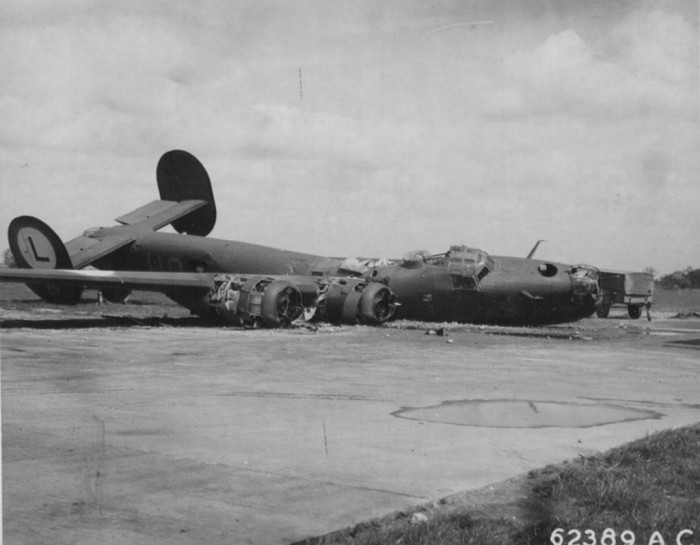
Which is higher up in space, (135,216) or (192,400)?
(135,216)

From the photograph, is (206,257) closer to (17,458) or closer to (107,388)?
(107,388)

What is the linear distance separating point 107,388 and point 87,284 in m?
11.4

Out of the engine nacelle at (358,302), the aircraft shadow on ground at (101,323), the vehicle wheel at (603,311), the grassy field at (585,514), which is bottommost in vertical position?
the vehicle wheel at (603,311)

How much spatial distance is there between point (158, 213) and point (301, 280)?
27.8 feet

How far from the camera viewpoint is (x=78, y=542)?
3.88 m

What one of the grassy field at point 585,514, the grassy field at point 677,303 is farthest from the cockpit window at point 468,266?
the grassy field at point 677,303

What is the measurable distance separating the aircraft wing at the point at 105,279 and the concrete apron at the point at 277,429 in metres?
5.02

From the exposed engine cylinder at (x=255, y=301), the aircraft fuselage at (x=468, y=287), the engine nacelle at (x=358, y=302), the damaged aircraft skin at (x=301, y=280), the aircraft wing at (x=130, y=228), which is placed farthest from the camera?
the aircraft wing at (x=130, y=228)

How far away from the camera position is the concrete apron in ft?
14.5

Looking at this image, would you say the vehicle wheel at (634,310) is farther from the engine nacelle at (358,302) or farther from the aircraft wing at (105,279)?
the aircraft wing at (105,279)

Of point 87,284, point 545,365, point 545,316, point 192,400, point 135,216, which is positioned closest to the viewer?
point 192,400

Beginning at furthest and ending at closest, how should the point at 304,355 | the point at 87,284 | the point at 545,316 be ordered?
the point at 545,316 < the point at 87,284 < the point at 304,355

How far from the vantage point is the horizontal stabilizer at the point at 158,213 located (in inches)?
1075

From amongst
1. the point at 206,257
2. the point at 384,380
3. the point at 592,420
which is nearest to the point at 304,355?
the point at 384,380
